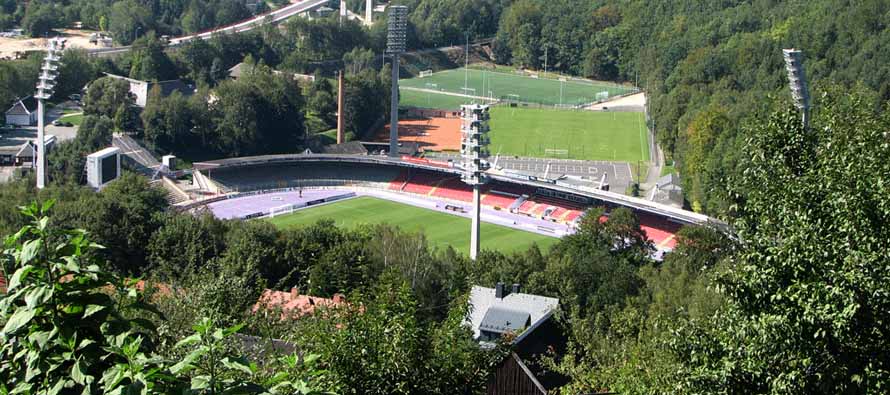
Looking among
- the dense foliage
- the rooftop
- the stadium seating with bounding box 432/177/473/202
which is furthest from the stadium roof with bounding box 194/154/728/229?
the dense foliage

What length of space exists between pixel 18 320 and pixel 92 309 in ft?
0.95

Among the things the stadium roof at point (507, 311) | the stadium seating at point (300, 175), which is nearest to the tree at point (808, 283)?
the stadium roof at point (507, 311)

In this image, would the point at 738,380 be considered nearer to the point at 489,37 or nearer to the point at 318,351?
the point at 318,351

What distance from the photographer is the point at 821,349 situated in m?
7.91

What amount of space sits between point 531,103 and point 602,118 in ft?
22.1

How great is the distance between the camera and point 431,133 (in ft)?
225

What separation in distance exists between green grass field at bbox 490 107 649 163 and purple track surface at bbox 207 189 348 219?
1391 cm

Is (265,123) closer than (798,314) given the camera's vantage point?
No

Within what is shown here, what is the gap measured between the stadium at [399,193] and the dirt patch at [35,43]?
30565 millimetres

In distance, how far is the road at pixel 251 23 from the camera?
253 ft

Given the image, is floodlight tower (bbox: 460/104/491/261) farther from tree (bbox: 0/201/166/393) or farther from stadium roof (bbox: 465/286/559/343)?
tree (bbox: 0/201/166/393)

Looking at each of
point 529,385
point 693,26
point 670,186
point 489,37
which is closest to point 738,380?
point 529,385

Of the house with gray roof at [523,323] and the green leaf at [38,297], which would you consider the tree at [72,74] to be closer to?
the house with gray roof at [523,323]

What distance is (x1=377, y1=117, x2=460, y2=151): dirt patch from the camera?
6544cm
